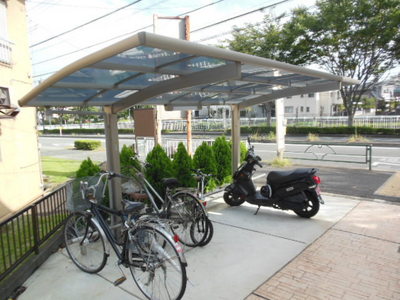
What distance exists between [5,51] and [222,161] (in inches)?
217

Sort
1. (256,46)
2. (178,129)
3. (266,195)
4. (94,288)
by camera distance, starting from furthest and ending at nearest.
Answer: (178,129), (256,46), (266,195), (94,288)

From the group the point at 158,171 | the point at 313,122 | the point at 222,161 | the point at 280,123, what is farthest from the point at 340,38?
the point at 158,171

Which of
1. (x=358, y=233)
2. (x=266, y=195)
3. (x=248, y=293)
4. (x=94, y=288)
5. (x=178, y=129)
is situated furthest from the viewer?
(x=178, y=129)

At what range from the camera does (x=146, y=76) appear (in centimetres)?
387

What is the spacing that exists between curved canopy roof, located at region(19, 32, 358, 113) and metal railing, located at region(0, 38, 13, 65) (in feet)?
11.5

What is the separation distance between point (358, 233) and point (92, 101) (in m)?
4.31

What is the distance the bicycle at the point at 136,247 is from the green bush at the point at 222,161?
380cm

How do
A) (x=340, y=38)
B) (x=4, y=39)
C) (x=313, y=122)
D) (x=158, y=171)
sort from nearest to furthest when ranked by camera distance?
1. (x=158, y=171)
2. (x=4, y=39)
3. (x=340, y=38)
4. (x=313, y=122)

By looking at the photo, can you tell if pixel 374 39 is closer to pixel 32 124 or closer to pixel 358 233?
pixel 358 233

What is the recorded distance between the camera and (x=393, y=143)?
16938mm

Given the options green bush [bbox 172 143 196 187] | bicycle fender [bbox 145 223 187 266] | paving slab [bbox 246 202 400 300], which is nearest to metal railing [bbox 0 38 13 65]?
green bush [bbox 172 143 196 187]

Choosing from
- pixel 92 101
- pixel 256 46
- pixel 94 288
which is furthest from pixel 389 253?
pixel 256 46

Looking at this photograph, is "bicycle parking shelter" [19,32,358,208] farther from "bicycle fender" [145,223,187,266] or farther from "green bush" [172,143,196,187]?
"bicycle fender" [145,223,187,266]

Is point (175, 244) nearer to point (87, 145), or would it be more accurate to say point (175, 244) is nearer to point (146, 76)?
point (146, 76)
